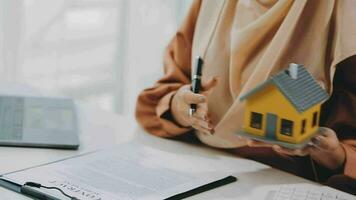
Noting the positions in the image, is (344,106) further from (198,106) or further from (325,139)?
(198,106)

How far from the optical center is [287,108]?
3.59ft

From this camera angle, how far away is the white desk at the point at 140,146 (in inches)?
47.4

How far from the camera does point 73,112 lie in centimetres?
153

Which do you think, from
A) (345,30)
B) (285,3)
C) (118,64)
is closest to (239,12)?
(285,3)

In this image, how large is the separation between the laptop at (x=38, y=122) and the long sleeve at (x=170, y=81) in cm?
15

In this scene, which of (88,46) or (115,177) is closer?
(115,177)

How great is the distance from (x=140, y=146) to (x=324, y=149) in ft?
Answer: 1.24

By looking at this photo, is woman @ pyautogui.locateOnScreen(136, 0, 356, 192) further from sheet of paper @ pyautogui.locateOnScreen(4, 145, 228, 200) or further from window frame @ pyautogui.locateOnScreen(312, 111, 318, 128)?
sheet of paper @ pyautogui.locateOnScreen(4, 145, 228, 200)

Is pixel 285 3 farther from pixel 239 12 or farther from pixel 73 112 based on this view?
pixel 73 112

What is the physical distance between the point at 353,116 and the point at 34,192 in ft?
1.89

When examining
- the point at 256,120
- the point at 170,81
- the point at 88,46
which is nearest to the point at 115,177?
the point at 256,120

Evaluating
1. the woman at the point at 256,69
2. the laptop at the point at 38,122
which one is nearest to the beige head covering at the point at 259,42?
the woman at the point at 256,69

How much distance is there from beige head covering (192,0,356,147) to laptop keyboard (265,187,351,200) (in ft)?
0.61

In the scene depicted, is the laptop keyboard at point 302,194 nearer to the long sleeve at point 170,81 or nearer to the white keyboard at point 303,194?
the white keyboard at point 303,194
